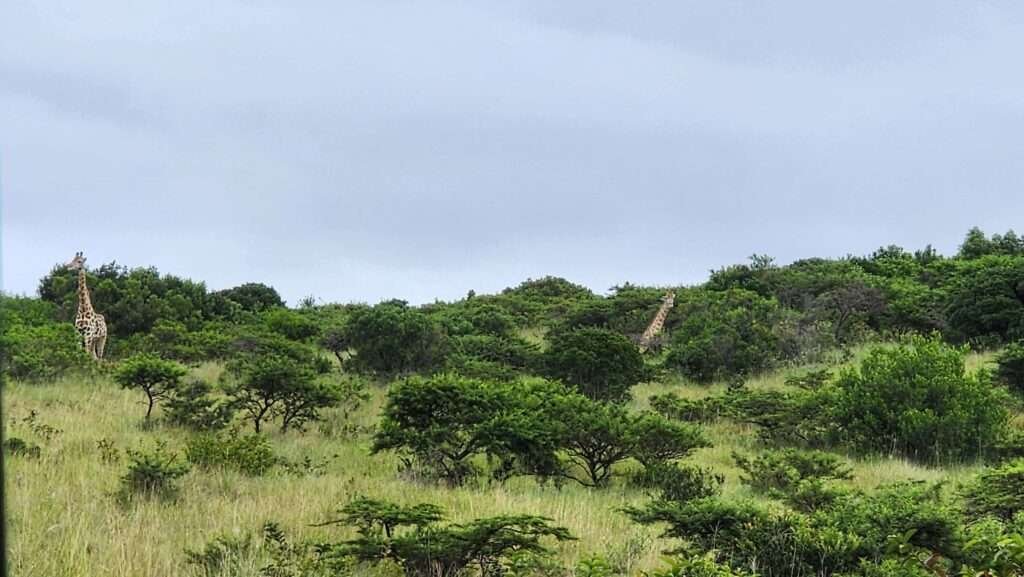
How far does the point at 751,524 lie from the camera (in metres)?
5.66

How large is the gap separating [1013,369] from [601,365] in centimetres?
715

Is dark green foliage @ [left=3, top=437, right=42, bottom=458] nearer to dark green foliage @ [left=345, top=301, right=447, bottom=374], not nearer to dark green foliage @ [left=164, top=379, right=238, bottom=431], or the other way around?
dark green foliage @ [left=164, top=379, right=238, bottom=431]

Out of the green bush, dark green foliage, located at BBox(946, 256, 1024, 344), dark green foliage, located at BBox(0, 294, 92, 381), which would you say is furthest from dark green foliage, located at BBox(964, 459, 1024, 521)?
dark green foliage, located at BBox(946, 256, 1024, 344)

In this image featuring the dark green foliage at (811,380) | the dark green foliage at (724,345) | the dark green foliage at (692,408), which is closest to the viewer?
the dark green foliage at (692,408)

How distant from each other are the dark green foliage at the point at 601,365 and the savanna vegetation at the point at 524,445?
45mm

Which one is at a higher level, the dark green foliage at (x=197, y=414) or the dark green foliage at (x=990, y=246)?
the dark green foliage at (x=990, y=246)

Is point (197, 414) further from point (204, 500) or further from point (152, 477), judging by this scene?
point (204, 500)

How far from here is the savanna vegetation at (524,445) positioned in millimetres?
5398

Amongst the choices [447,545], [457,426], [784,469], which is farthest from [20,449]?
[784,469]

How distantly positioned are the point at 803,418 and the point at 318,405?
23.9 feet

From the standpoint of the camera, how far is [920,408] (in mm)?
12781

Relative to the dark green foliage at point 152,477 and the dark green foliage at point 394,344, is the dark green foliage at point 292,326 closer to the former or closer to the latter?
the dark green foliage at point 394,344

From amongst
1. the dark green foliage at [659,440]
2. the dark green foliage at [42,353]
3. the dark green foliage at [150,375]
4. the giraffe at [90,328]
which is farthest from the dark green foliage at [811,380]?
the giraffe at [90,328]

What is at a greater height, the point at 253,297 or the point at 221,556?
the point at 253,297
